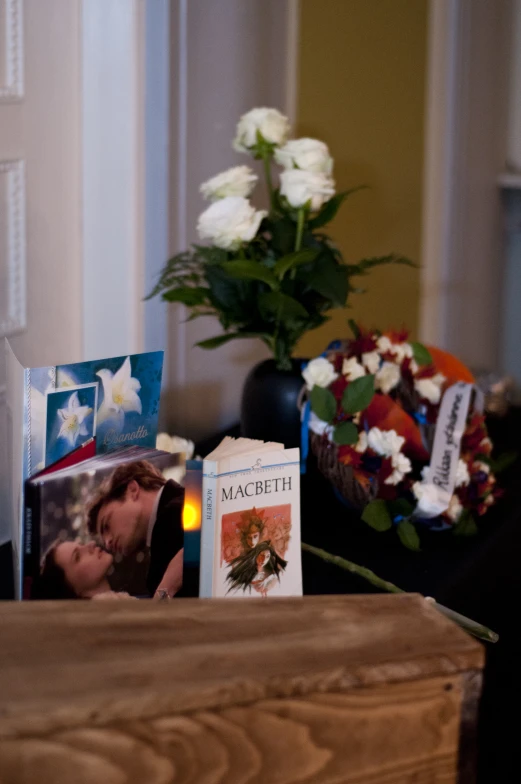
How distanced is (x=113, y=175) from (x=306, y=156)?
15.1 inches

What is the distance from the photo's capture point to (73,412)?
37.3 inches

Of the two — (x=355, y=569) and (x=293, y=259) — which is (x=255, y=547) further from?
(x=293, y=259)

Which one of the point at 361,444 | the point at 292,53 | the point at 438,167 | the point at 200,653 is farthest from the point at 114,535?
the point at 438,167

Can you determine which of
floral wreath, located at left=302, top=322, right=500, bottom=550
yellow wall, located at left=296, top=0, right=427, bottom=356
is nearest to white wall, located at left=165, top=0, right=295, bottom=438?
yellow wall, located at left=296, top=0, right=427, bottom=356

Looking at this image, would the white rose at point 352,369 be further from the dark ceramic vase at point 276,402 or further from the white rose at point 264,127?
the white rose at point 264,127

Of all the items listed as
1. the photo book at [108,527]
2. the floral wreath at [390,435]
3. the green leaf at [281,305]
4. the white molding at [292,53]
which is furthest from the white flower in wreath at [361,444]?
the white molding at [292,53]

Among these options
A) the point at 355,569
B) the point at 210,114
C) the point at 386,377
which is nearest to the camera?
the point at 355,569

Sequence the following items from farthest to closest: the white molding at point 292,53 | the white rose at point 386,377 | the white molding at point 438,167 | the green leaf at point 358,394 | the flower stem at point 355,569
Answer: the white molding at point 438,167
the white molding at point 292,53
the white rose at point 386,377
the green leaf at point 358,394
the flower stem at point 355,569

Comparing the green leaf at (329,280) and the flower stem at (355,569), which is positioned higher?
the green leaf at (329,280)

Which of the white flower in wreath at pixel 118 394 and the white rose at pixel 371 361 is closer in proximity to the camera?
the white flower in wreath at pixel 118 394

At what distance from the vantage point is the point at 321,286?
141 cm

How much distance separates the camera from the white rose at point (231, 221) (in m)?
1.37

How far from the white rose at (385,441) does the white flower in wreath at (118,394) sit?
44cm

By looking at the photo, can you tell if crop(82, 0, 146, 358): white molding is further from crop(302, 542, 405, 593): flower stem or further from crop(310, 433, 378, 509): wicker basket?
crop(302, 542, 405, 593): flower stem
